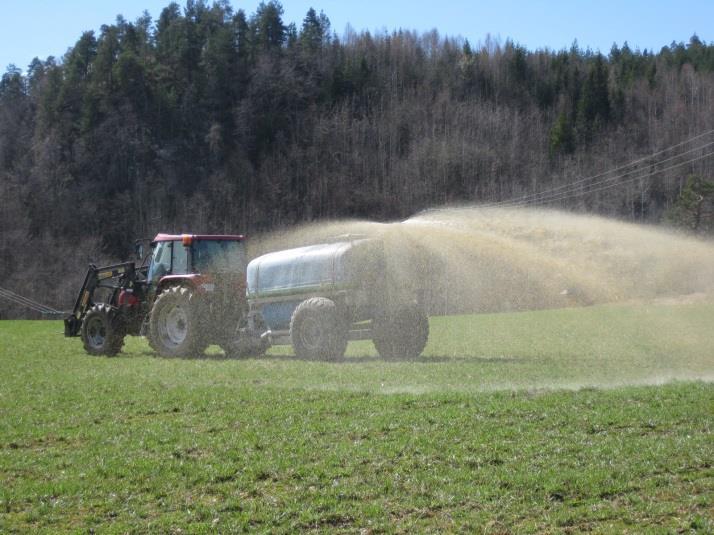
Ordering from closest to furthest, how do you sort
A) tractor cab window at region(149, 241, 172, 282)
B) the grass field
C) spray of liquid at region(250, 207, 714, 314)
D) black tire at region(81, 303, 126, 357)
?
1. the grass field
2. spray of liquid at region(250, 207, 714, 314)
3. tractor cab window at region(149, 241, 172, 282)
4. black tire at region(81, 303, 126, 357)

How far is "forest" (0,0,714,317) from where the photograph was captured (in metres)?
100

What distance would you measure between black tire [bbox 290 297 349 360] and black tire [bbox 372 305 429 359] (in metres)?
1.21

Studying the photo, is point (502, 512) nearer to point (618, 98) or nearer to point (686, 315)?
point (686, 315)

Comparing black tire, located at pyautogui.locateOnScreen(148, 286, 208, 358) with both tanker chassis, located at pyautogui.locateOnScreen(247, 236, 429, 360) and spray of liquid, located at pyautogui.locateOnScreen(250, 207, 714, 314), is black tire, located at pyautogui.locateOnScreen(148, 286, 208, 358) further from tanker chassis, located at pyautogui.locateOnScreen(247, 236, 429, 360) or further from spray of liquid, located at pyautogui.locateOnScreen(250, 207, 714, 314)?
spray of liquid, located at pyautogui.locateOnScreen(250, 207, 714, 314)

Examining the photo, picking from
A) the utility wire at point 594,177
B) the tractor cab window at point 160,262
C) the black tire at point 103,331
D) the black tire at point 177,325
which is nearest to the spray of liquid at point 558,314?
the black tire at point 177,325

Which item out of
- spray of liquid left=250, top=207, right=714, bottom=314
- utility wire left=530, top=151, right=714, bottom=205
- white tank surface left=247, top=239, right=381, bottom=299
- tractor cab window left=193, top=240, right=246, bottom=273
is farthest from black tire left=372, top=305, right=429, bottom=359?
utility wire left=530, top=151, right=714, bottom=205

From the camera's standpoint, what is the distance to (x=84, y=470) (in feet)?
34.8

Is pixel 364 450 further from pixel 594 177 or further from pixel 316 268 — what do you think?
pixel 594 177

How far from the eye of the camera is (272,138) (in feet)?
381

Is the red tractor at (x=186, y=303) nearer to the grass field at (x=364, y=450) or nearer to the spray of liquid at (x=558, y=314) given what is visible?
the spray of liquid at (x=558, y=314)

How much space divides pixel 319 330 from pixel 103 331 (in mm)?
8800

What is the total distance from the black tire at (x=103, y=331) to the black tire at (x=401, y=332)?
8696 mm

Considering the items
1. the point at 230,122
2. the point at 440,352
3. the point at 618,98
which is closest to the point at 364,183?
the point at 230,122

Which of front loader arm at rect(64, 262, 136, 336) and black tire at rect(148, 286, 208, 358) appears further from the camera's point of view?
front loader arm at rect(64, 262, 136, 336)
